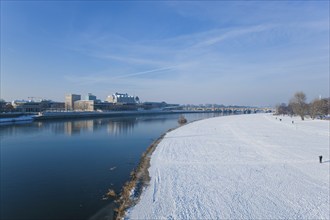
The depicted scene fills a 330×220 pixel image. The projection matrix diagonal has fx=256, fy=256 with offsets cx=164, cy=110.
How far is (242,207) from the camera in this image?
8617 mm

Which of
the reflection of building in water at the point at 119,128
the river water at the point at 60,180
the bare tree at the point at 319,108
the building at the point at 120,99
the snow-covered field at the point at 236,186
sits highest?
the building at the point at 120,99

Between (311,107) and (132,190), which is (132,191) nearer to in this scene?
(132,190)

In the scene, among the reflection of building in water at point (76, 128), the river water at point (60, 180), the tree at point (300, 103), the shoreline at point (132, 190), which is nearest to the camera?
the shoreline at point (132, 190)

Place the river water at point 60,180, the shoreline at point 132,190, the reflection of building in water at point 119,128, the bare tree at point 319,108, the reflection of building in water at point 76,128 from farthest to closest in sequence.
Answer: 1. the bare tree at point 319,108
2. the reflection of building in water at point 76,128
3. the reflection of building in water at point 119,128
4. the river water at point 60,180
5. the shoreline at point 132,190

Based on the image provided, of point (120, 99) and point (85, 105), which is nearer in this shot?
point (85, 105)

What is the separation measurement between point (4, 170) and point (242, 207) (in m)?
12.8

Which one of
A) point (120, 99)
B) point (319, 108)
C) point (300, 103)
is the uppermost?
point (120, 99)

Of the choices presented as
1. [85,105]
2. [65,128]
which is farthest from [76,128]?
[85,105]

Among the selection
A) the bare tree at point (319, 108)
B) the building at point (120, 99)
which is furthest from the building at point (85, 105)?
the bare tree at point (319, 108)

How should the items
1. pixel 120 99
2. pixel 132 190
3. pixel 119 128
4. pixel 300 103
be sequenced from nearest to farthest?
pixel 132 190
pixel 119 128
pixel 300 103
pixel 120 99

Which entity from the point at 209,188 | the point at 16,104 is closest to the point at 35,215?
the point at 209,188

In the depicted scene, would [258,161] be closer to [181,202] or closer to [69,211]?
[181,202]

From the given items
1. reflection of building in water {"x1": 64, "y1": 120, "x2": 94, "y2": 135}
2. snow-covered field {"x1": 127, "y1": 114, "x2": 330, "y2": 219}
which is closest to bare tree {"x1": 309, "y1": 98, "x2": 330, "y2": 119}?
snow-covered field {"x1": 127, "y1": 114, "x2": 330, "y2": 219}

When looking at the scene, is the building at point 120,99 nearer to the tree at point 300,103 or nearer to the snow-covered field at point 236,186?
the tree at point 300,103
